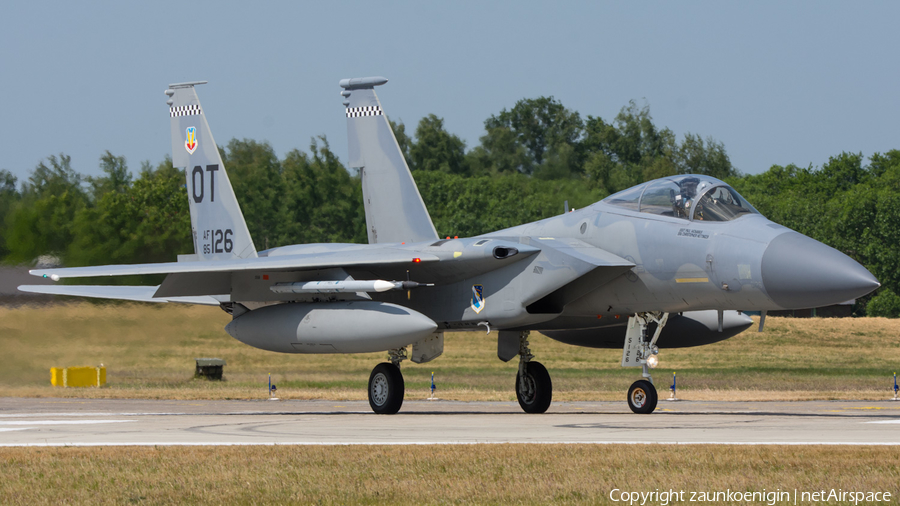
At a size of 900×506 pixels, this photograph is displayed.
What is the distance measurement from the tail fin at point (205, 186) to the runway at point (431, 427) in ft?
9.24

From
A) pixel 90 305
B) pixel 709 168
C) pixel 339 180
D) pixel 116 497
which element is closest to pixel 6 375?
pixel 90 305

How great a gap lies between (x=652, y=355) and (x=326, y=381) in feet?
46.9

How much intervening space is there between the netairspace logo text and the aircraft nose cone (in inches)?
210

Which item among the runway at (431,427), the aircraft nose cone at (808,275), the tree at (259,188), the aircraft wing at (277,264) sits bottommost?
the runway at (431,427)

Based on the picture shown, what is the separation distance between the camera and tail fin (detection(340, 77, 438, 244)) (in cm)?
1869

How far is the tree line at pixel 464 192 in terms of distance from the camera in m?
23.8

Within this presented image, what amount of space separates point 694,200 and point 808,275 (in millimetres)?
1824

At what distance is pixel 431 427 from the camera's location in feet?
38.9

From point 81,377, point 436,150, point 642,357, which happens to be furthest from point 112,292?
point 436,150

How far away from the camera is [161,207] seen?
33.1m

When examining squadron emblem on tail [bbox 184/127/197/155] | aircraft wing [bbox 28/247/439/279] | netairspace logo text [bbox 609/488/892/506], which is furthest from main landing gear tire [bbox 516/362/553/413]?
netairspace logo text [bbox 609/488/892/506]

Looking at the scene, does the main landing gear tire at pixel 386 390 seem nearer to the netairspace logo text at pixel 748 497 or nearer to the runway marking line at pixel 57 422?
the runway marking line at pixel 57 422

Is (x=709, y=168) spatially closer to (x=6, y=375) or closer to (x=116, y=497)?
(x=6, y=375)

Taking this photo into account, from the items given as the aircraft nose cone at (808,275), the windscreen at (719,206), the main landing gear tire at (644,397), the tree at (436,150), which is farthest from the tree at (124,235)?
the tree at (436,150)
